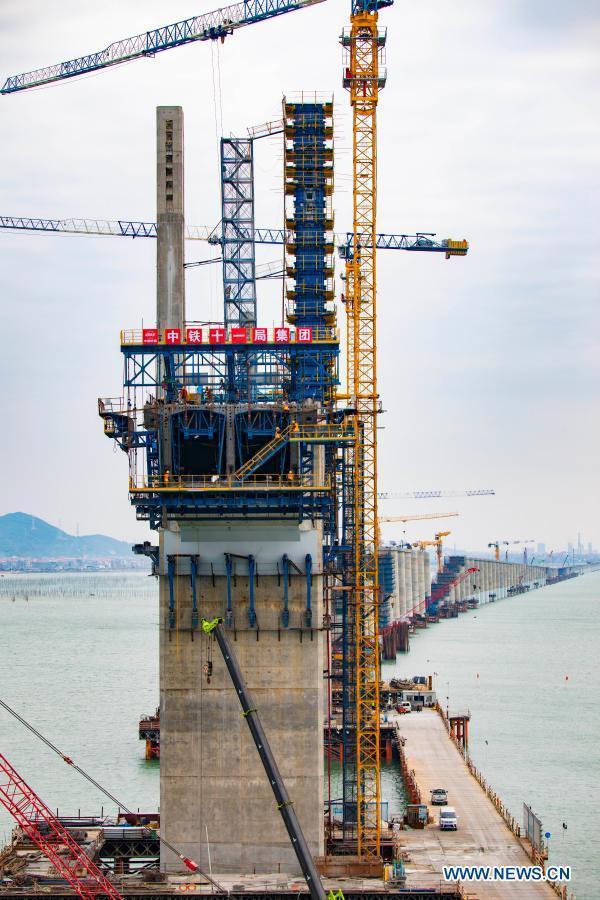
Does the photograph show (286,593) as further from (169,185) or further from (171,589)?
(169,185)

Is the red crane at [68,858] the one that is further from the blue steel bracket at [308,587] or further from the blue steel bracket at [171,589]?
the blue steel bracket at [308,587]

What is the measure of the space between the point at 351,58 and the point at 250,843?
46.7m

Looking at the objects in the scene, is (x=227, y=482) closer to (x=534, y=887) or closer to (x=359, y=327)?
(x=359, y=327)

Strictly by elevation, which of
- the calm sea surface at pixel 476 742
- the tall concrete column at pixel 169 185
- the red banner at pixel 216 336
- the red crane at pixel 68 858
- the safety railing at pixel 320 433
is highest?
the tall concrete column at pixel 169 185

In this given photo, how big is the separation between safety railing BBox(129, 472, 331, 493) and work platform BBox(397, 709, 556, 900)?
19.5 m

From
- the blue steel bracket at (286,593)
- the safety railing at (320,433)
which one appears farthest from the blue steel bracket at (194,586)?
the safety railing at (320,433)

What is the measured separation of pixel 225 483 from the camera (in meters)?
68.9

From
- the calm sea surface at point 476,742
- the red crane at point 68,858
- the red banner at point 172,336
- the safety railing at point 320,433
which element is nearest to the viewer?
the red crane at point 68,858

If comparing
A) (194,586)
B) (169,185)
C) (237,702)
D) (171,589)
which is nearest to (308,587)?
(194,586)

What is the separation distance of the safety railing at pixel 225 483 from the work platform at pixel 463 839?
1946 cm

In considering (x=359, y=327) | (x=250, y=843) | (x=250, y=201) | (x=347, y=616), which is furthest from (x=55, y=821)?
(x=250, y=201)

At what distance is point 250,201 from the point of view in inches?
4508

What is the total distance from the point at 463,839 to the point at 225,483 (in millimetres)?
25767

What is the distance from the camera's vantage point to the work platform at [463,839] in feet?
227
